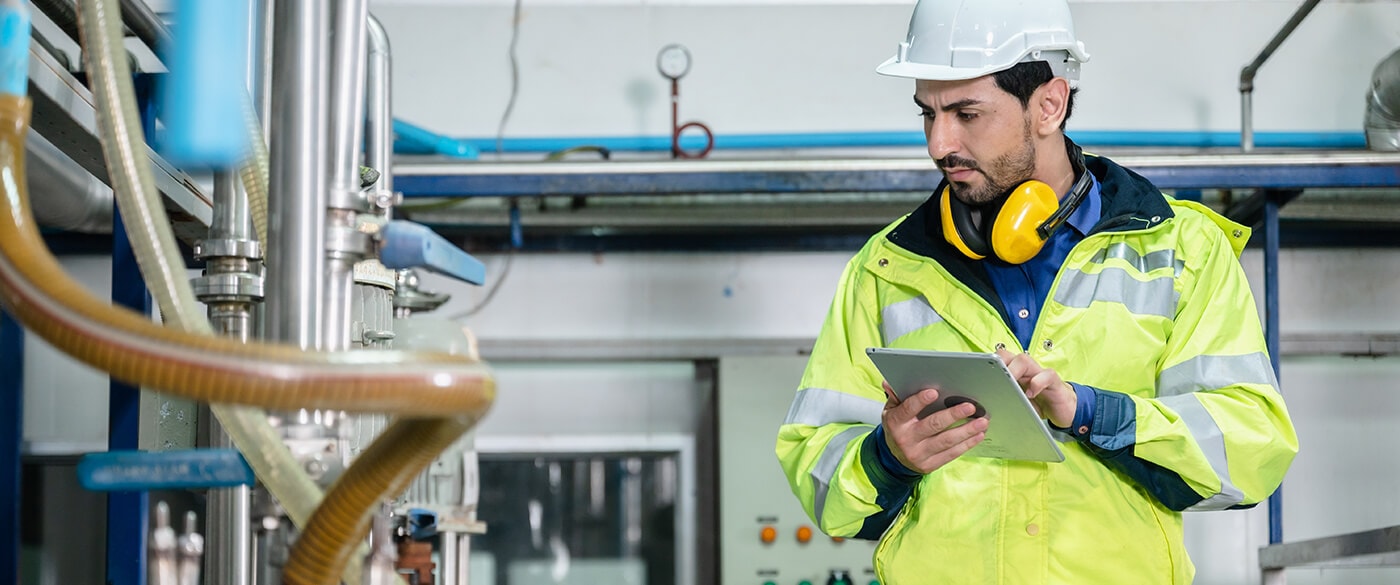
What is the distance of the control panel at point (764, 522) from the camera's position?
3.03 metres

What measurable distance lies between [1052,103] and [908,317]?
34 centimetres

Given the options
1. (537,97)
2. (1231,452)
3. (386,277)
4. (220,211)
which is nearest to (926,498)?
Answer: (1231,452)

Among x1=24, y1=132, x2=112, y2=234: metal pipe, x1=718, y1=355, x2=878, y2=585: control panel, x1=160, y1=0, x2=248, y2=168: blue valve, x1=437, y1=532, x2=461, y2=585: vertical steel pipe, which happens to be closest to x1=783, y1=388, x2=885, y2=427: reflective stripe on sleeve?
x1=437, y1=532, x2=461, y2=585: vertical steel pipe

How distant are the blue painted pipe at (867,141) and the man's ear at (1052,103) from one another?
160 centimetres

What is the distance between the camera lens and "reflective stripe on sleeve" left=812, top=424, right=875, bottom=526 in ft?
4.95

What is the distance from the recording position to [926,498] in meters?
1.49

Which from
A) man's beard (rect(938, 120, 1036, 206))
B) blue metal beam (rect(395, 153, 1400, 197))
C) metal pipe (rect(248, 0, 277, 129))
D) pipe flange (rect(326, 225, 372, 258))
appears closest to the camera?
pipe flange (rect(326, 225, 372, 258))

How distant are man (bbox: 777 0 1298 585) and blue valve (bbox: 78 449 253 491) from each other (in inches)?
27.9

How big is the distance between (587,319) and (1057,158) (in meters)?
1.81

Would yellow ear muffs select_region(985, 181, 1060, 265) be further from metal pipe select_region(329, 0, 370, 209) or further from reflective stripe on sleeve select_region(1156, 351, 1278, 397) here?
metal pipe select_region(329, 0, 370, 209)

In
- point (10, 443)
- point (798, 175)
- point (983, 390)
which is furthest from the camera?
point (798, 175)

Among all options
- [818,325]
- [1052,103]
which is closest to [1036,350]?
[1052,103]

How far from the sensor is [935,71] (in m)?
1.61

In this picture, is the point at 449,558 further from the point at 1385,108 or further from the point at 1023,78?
the point at 1385,108
